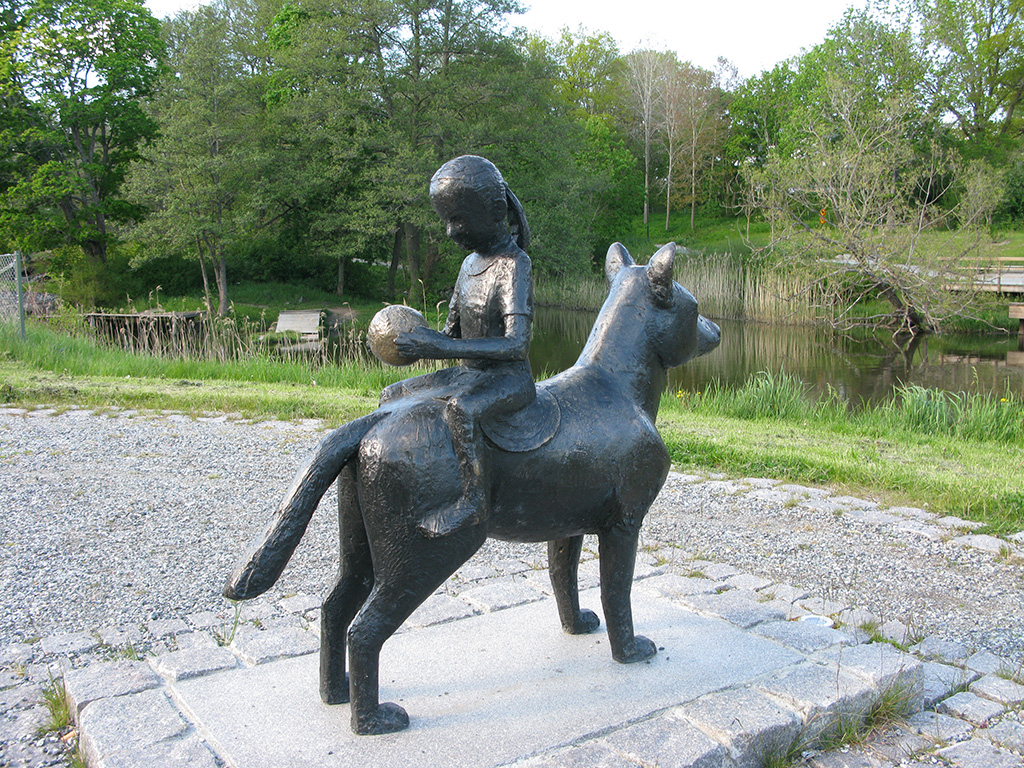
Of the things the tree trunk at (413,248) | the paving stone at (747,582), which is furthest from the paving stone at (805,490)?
the tree trunk at (413,248)

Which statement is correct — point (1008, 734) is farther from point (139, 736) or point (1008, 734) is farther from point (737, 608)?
point (139, 736)

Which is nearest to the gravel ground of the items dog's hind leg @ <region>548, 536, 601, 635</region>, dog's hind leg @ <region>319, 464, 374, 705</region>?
dog's hind leg @ <region>548, 536, 601, 635</region>

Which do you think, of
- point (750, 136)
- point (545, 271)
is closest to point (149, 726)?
point (545, 271)

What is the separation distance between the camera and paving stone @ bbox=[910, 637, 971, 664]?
3.66 meters

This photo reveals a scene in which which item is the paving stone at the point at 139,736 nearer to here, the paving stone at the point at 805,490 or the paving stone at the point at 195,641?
the paving stone at the point at 195,641

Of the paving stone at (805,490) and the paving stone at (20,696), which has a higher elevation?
the paving stone at (20,696)

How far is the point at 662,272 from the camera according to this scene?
3.14 m

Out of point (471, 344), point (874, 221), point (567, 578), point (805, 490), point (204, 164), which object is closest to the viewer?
point (471, 344)

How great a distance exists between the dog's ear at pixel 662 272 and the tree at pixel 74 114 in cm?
2788

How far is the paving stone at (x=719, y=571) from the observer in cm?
454

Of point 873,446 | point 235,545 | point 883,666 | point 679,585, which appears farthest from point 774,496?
point 235,545

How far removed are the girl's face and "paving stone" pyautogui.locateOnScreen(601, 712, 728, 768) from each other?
1.73 metres

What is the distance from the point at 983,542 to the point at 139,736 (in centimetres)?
495

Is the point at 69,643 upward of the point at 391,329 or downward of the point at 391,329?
downward
